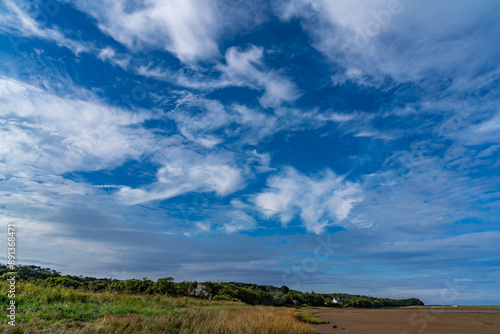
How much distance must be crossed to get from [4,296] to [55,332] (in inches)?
203

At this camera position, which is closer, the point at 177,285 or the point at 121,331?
the point at 121,331

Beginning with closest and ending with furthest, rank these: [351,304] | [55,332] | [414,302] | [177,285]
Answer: [55,332] < [177,285] < [351,304] < [414,302]

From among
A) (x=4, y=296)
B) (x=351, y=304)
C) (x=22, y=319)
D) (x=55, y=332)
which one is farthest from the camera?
(x=351, y=304)

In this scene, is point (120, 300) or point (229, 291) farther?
point (229, 291)

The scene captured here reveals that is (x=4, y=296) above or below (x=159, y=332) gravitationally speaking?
above

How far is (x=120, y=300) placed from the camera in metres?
20.1

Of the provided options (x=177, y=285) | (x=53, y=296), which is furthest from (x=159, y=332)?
(x=177, y=285)

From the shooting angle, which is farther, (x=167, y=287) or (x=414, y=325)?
(x=167, y=287)

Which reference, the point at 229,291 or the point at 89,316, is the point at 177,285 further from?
the point at 89,316

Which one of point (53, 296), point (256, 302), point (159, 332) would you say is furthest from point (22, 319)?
point (256, 302)

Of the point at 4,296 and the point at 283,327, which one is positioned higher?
the point at 4,296

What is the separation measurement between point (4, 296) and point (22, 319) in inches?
133

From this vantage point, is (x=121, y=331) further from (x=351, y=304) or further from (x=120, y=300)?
(x=351, y=304)

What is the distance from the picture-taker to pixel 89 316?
1245 cm
